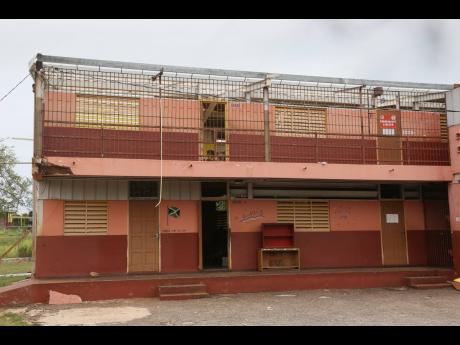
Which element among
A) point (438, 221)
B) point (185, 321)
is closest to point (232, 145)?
point (185, 321)

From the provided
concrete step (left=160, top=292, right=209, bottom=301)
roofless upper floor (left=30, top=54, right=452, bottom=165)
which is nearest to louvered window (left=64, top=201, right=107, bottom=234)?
roofless upper floor (left=30, top=54, right=452, bottom=165)

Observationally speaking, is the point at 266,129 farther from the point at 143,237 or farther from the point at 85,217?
the point at 85,217

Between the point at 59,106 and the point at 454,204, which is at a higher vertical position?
the point at 59,106

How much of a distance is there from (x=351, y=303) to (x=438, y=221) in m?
5.59

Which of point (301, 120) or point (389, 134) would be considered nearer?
point (301, 120)

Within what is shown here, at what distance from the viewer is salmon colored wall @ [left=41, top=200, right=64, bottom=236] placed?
39.0 ft

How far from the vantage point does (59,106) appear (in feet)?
39.3

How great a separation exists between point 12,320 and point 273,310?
16.9 feet

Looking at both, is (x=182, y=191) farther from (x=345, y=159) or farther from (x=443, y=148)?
(x=443, y=148)

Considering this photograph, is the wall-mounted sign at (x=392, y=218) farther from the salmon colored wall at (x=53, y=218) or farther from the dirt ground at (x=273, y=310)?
the salmon colored wall at (x=53, y=218)

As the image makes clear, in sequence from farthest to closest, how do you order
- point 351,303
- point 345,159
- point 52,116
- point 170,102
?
point 345,159 → point 170,102 → point 52,116 → point 351,303

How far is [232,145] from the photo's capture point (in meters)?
13.3

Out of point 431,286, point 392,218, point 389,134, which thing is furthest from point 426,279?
point 389,134

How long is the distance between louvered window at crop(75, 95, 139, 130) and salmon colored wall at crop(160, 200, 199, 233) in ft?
7.55
